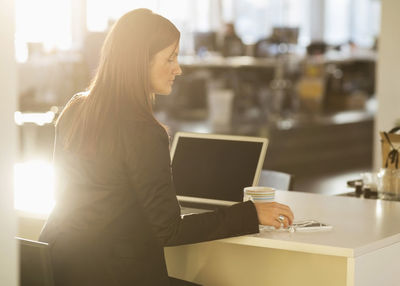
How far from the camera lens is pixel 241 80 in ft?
40.1

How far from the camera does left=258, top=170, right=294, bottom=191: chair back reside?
331 centimetres

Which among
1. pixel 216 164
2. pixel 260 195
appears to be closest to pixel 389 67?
pixel 216 164

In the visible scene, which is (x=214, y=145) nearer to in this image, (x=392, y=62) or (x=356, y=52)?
(x=392, y=62)

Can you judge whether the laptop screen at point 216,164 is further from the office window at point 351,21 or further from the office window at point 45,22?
the office window at point 351,21

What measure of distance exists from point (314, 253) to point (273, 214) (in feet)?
0.69

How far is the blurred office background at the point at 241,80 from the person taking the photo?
31.7 ft

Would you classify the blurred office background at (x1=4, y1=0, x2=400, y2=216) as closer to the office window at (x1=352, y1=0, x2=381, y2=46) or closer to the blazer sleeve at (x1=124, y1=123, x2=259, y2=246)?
the office window at (x1=352, y1=0, x2=381, y2=46)

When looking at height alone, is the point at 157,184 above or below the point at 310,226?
above

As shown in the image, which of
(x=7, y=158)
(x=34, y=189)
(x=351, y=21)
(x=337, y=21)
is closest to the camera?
(x=7, y=158)

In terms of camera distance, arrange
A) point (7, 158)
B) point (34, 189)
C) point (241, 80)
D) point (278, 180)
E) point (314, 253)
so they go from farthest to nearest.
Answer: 1. point (241, 80)
2. point (278, 180)
3. point (34, 189)
4. point (314, 253)
5. point (7, 158)

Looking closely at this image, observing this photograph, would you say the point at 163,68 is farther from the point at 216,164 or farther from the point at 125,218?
the point at 216,164

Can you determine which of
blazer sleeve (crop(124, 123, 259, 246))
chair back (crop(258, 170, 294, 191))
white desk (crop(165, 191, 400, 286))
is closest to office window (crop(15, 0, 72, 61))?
chair back (crop(258, 170, 294, 191))

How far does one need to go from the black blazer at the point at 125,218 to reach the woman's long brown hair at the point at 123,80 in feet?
0.11

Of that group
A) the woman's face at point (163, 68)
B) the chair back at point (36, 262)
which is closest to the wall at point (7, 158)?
the chair back at point (36, 262)
